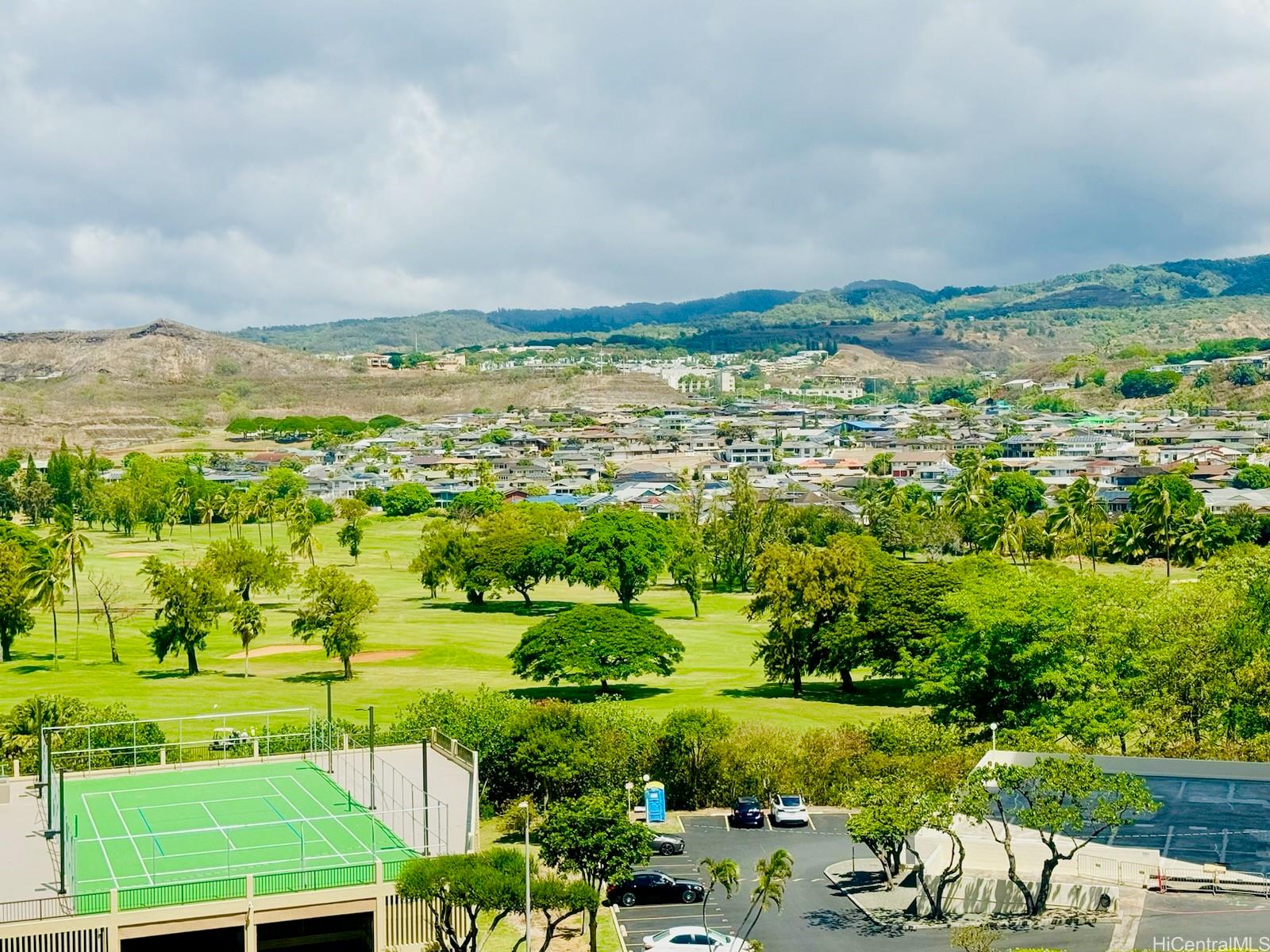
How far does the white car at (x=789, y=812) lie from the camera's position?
4884 centimetres

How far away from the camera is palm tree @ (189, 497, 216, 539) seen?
147 m

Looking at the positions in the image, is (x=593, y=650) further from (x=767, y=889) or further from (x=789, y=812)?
(x=767, y=889)

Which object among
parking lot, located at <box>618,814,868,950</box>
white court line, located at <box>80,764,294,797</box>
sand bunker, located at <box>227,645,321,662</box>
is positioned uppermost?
white court line, located at <box>80,764,294,797</box>

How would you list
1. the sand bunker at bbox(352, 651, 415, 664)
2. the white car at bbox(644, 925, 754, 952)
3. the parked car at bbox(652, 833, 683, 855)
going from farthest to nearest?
the sand bunker at bbox(352, 651, 415, 664) → the parked car at bbox(652, 833, 683, 855) → the white car at bbox(644, 925, 754, 952)

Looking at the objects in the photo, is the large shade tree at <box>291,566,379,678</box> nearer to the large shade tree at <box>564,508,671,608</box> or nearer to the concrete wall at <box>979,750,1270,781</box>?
the large shade tree at <box>564,508,671,608</box>

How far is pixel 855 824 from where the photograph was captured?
132 feet

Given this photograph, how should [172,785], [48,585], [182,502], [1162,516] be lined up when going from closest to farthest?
[172,785] < [48,585] < [1162,516] < [182,502]

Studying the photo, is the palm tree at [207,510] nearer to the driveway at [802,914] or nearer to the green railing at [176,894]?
the driveway at [802,914]

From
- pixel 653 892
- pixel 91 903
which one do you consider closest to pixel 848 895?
pixel 653 892

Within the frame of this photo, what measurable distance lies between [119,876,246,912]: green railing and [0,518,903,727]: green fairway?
31374 millimetres

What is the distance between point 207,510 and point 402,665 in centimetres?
7412

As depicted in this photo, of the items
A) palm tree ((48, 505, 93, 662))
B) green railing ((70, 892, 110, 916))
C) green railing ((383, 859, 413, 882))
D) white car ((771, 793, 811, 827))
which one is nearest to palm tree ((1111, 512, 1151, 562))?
palm tree ((48, 505, 93, 662))

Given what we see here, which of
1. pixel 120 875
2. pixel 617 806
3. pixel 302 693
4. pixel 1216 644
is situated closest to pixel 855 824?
pixel 617 806

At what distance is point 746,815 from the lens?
4888 cm
